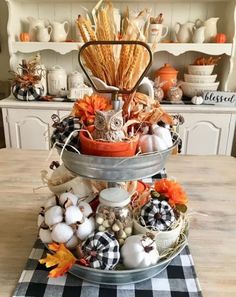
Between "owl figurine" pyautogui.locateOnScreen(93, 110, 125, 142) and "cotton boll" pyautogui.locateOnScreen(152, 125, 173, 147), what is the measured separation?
0.09 m

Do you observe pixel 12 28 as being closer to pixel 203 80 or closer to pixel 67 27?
pixel 67 27

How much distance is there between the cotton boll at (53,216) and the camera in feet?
2.12

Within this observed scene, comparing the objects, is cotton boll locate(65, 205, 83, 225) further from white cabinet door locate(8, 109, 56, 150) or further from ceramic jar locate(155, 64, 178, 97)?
ceramic jar locate(155, 64, 178, 97)

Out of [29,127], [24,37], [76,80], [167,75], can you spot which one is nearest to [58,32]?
[24,37]

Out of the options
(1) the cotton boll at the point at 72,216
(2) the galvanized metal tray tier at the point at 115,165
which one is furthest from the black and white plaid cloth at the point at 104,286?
(2) the galvanized metal tray tier at the point at 115,165

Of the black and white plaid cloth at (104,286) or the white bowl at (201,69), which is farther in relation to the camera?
the white bowl at (201,69)

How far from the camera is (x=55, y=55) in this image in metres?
2.46

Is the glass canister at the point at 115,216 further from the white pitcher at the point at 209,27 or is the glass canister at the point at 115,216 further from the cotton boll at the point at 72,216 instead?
the white pitcher at the point at 209,27

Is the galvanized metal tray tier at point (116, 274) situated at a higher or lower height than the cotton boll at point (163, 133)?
lower

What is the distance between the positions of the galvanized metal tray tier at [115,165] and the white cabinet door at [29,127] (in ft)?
5.29

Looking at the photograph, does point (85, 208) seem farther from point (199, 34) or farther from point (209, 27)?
point (209, 27)

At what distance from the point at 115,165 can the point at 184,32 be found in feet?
6.22

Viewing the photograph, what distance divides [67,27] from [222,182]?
5.92 feet

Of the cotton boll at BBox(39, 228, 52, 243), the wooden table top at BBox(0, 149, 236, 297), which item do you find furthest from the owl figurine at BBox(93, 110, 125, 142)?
the wooden table top at BBox(0, 149, 236, 297)
